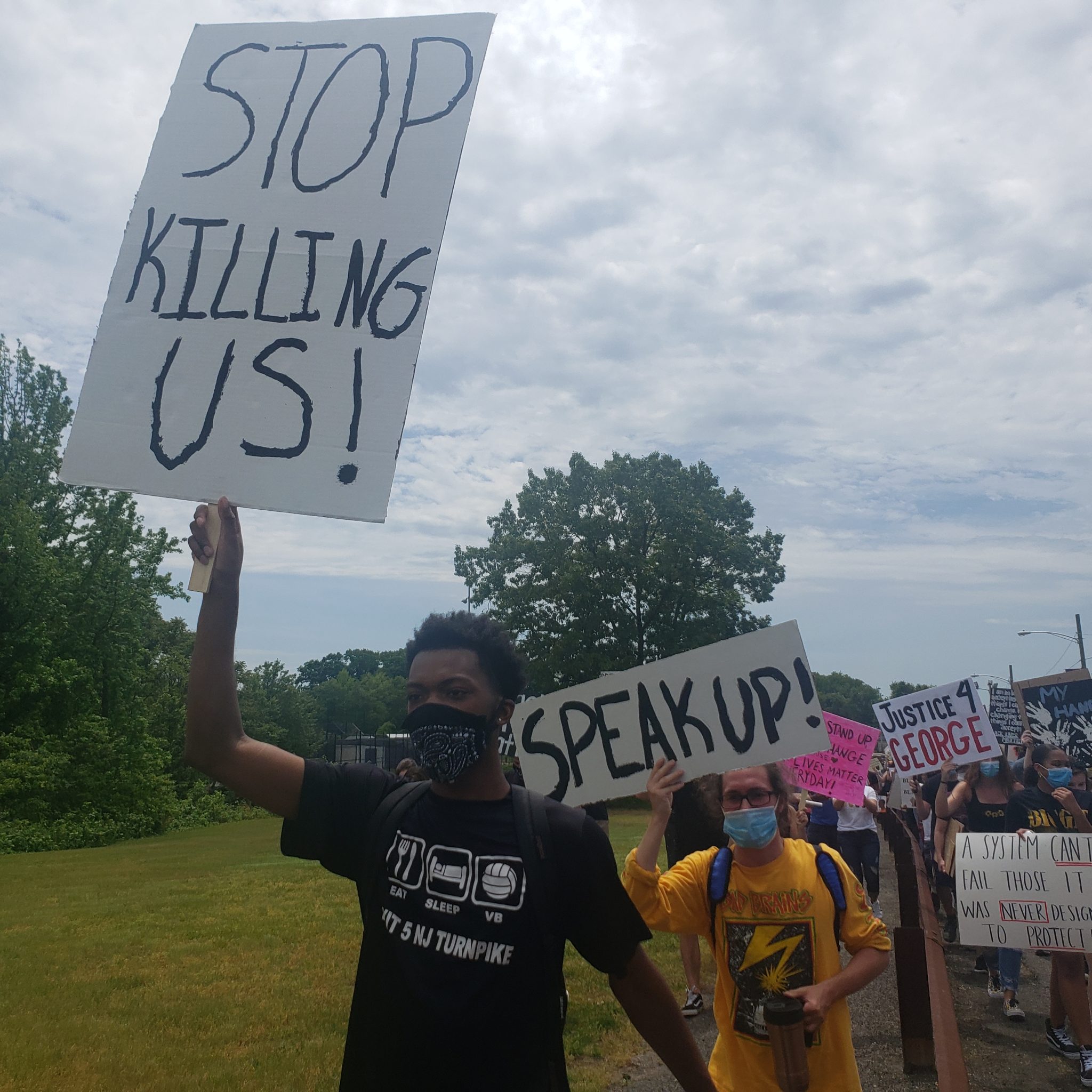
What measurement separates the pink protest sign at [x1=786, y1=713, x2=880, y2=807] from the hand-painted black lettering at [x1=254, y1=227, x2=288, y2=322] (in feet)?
22.6

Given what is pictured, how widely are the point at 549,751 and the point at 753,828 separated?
0.84m

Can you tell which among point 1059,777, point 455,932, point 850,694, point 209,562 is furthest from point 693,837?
point 850,694

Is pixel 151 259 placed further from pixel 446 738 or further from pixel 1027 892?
pixel 1027 892

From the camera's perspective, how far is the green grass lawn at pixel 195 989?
18.4 feet

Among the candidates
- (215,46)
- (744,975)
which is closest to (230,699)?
(215,46)

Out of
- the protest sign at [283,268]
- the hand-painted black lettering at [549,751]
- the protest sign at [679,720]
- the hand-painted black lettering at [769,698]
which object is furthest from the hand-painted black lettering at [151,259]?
the hand-painted black lettering at [769,698]

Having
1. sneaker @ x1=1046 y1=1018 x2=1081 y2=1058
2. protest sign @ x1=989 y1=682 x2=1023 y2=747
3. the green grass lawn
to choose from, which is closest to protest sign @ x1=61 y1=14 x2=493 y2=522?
the green grass lawn

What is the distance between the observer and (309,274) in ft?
8.14

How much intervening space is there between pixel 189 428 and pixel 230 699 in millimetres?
724

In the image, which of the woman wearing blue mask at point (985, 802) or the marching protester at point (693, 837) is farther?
the woman wearing blue mask at point (985, 802)

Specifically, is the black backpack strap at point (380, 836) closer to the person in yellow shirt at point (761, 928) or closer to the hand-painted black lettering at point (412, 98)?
the person in yellow shirt at point (761, 928)

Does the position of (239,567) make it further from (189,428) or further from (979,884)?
(979,884)

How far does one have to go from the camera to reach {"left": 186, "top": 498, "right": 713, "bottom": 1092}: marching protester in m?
1.86

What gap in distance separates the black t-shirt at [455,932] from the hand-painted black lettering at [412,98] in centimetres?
163
